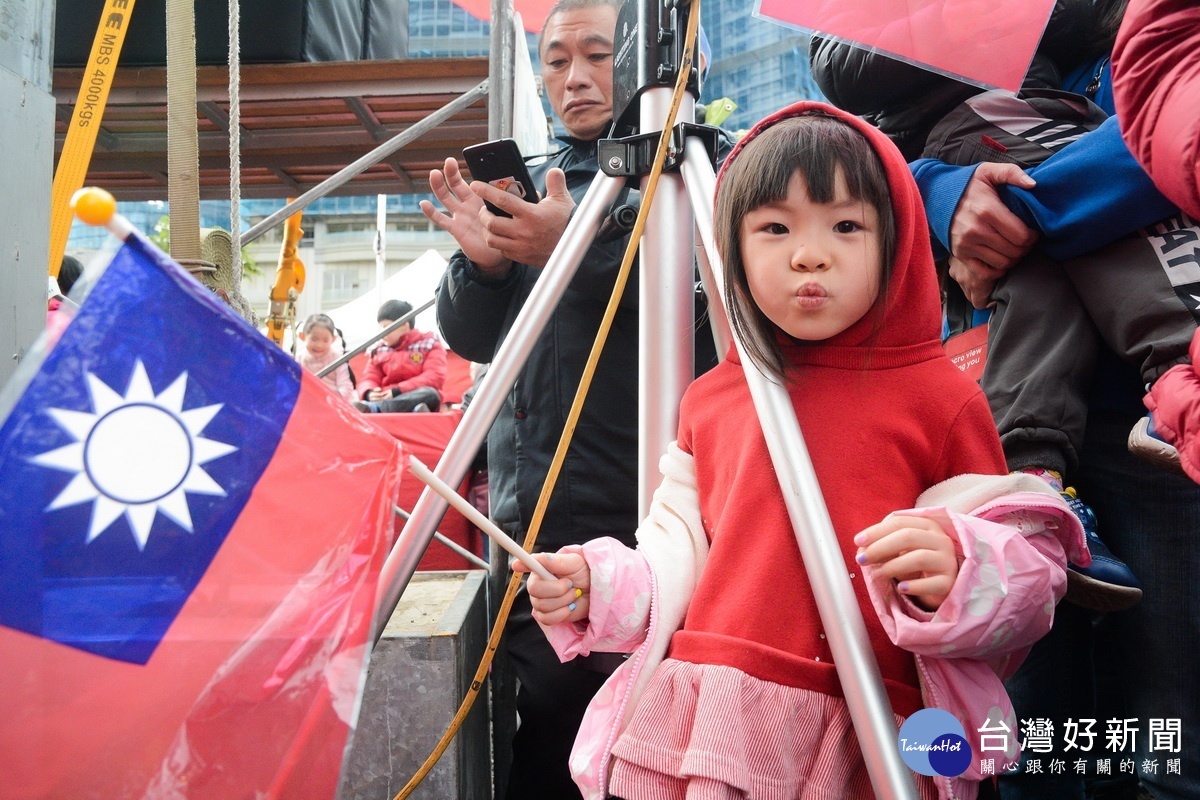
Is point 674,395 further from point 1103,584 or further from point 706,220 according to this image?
point 1103,584

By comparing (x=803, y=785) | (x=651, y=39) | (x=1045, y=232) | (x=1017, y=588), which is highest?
(x=651, y=39)

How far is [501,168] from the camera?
1.51 m

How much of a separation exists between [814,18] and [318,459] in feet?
3.19

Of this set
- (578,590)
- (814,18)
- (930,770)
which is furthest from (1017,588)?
(814,18)

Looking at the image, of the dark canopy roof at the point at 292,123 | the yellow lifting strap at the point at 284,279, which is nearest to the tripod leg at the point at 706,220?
the dark canopy roof at the point at 292,123

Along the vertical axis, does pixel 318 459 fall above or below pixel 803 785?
above

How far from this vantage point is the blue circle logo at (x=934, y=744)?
865 millimetres

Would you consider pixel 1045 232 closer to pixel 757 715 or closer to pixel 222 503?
pixel 757 715

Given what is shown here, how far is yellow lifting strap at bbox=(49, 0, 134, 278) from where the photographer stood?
2.42m

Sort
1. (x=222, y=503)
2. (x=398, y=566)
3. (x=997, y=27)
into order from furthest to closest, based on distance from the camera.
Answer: (x=997, y=27)
(x=398, y=566)
(x=222, y=503)

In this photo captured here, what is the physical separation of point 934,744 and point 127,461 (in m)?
0.81

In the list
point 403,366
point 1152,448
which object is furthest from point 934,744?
point 403,366

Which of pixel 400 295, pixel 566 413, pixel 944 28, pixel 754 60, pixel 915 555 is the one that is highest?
pixel 754 60

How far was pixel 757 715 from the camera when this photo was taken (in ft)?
3.06
